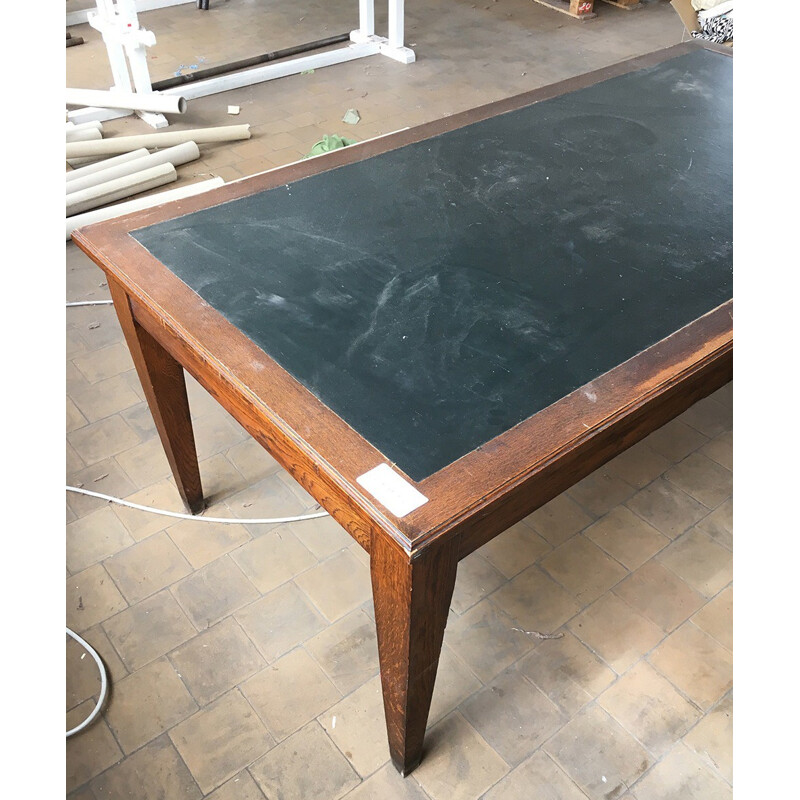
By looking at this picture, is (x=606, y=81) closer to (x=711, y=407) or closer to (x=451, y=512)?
(x=711, y=407)

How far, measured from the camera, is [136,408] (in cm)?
244

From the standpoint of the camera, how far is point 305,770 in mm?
1595

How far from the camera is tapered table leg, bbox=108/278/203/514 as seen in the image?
A: 5.58 feet

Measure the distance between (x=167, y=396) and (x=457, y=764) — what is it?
1.08 metres

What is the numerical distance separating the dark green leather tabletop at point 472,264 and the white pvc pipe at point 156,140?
2.09 meters

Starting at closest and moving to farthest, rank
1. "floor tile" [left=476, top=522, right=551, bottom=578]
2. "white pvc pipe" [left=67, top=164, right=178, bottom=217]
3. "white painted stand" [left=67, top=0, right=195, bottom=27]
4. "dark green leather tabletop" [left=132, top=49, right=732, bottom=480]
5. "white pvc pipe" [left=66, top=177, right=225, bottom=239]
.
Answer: "dark green leather tabletop" [left=132, top=49, right=732, bottom=480] < "floor tile" [left=476, top=522, right=551, bottom=578] < "white pvc pipe" [left=66, top=177, right=225, bottom=239] < "white pvc pipe" [left=67, top=164, right=178, bottom=217] < "white painted stand" [left=67, top=0, right=195, bottom=27]

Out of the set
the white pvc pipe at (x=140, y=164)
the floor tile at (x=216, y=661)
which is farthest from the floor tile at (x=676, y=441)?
the white pvc pipe at (x=140, y=164)

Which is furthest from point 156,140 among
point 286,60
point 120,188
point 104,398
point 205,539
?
point 205,539

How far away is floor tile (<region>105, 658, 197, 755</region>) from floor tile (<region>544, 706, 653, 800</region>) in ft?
2.73

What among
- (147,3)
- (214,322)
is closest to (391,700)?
(214,322)

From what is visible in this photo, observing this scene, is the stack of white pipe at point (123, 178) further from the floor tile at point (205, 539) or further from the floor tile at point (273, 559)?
the floor tile at point (273, 559)

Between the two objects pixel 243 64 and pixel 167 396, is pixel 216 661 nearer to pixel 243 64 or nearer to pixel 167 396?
pixel 167 396

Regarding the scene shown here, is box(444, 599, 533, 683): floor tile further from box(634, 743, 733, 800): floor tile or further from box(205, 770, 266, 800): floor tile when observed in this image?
box(205, 770, 266, 800): floor tile

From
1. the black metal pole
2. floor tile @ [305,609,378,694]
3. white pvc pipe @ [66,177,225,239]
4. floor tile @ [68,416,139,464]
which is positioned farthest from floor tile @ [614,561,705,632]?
the black metal pole
